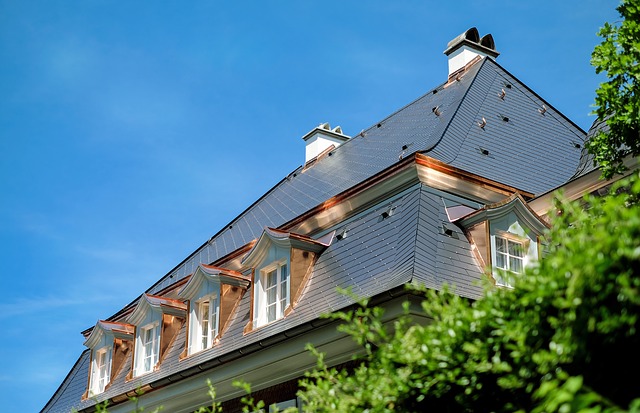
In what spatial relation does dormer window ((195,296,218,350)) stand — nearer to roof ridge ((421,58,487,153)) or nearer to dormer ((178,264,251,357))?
dormer ((178,264,251,357))

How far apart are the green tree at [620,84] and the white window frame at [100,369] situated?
1586cm

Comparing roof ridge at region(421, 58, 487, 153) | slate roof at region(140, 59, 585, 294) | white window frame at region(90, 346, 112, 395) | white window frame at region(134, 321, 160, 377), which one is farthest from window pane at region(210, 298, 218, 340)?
roof ridge at region(421, 58, 487, 153)

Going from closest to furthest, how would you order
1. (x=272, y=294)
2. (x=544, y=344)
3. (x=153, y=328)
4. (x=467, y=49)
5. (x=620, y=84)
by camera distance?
(x=544, y=344) → (x=620, y=84) → (x=272, y=294) → (x=153, y=328) → (x=467, y=49)

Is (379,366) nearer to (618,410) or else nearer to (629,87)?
(618,410)

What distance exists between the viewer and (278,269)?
59.2ft

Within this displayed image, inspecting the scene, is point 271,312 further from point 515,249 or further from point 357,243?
point 515,249

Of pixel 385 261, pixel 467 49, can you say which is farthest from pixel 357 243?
pixel 467 49

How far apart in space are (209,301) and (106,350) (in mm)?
5192

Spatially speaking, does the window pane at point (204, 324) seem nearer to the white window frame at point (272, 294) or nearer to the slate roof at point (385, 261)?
the slate roof at point (385, 261)

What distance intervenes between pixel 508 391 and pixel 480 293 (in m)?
7.54

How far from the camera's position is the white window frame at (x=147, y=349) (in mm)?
21359

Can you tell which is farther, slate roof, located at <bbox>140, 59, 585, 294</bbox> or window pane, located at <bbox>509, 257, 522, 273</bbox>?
slate roof, located at <bbox>140, 59, 585, 294</bbox>

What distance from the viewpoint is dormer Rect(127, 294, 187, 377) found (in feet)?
69.2

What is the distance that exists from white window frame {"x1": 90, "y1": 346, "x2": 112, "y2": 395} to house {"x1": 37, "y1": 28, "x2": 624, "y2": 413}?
0.04m
